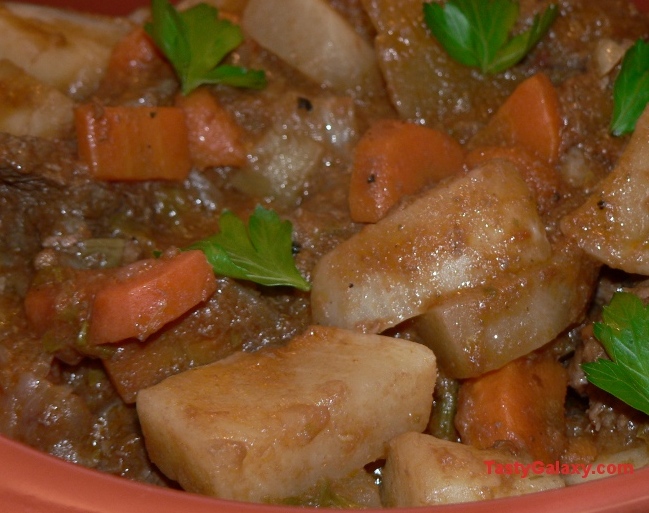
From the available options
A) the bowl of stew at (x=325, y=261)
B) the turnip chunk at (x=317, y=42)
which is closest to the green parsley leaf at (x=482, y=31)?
the bowl of stew at (x=325, y=261)

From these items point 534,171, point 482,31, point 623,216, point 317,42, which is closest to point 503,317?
point 623,216

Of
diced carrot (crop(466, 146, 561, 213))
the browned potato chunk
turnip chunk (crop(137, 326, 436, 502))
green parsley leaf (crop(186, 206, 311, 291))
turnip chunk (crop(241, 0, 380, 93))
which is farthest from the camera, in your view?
turnip chunk (crop(241, 0, 380, 93))

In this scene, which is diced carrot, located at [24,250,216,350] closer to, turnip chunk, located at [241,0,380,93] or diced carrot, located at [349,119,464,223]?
diced carrot, located at [349,119,464,223]

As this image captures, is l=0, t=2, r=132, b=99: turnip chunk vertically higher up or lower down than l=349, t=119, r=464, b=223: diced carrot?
lower down

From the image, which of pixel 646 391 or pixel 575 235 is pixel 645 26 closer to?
pixel 575 235

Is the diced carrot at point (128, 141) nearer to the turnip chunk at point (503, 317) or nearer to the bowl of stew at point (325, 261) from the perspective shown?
the bowl of stew at point (325, 261)

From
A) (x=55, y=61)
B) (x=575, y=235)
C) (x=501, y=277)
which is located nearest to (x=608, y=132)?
(x=575, y=235)

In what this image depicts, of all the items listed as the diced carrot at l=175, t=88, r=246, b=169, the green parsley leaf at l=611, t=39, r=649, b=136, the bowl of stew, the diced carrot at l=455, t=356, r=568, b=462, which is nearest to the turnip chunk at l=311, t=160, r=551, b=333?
the bowl of stew
